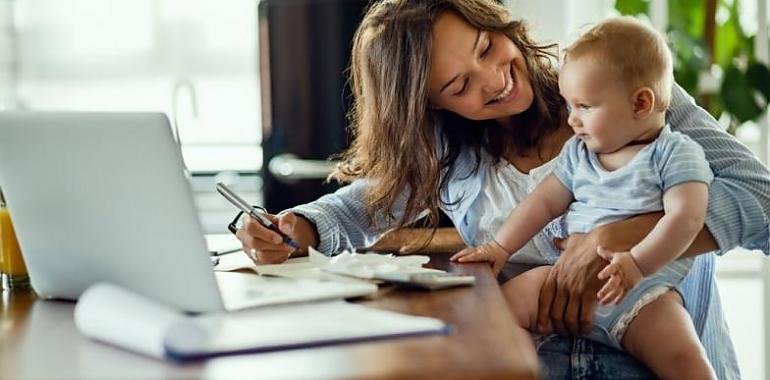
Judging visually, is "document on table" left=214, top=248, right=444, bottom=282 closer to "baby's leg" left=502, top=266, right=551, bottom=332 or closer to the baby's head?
"baby's leg" left=502, top=266, right=551, bottom=332

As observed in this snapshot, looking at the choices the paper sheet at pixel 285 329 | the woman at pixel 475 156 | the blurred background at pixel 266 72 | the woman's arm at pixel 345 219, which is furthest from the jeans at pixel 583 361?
the blurred background at pixel 266 72

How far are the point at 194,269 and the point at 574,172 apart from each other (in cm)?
88

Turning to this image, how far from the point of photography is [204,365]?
109 cm

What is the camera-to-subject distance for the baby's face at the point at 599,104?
6.11 ft

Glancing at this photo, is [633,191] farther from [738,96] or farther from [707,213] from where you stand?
[738,96]

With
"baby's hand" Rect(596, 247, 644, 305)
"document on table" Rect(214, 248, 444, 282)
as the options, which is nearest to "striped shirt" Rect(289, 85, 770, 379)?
"baby's hand" Rect(596, 247, 644, 305)

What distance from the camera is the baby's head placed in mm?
1859

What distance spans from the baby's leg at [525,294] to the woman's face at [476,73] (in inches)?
14.0

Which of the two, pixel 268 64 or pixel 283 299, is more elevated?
pixel 283 299

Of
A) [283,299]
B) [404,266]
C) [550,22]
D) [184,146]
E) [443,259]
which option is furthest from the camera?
[184,146]

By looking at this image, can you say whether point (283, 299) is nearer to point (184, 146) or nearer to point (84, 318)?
point (84, 318)

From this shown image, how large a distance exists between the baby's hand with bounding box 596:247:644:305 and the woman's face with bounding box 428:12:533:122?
432 mm

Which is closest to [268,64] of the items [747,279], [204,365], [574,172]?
[747,279]

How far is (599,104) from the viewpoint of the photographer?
1.88 m
